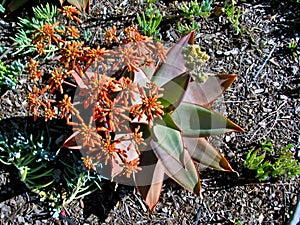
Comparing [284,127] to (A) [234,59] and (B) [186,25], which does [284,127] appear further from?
(B) [186,25]

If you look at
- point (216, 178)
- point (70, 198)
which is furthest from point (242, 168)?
point (70, 198)

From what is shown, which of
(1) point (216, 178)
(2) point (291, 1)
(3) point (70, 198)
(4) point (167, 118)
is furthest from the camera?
(2) point (291, 1)

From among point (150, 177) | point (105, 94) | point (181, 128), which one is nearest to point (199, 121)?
point (181, 128)

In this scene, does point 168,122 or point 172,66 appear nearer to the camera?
point 168,122

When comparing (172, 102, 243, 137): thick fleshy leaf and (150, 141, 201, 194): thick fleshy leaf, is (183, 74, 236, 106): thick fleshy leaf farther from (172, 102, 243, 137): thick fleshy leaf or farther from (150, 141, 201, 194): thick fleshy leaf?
(150, 141, 201, 194): thick fleshy leaf

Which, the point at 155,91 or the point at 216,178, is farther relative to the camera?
the point at 216,178

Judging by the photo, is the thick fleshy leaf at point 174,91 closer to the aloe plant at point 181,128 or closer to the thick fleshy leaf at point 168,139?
the aloe plant at point 181,128

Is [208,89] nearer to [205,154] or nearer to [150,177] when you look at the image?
[205,154]

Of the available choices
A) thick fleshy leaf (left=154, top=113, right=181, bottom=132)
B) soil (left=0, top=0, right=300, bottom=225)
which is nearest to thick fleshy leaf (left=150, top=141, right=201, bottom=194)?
thick fleshy leaf (left=154, top=113, right=181, bottom=132)
